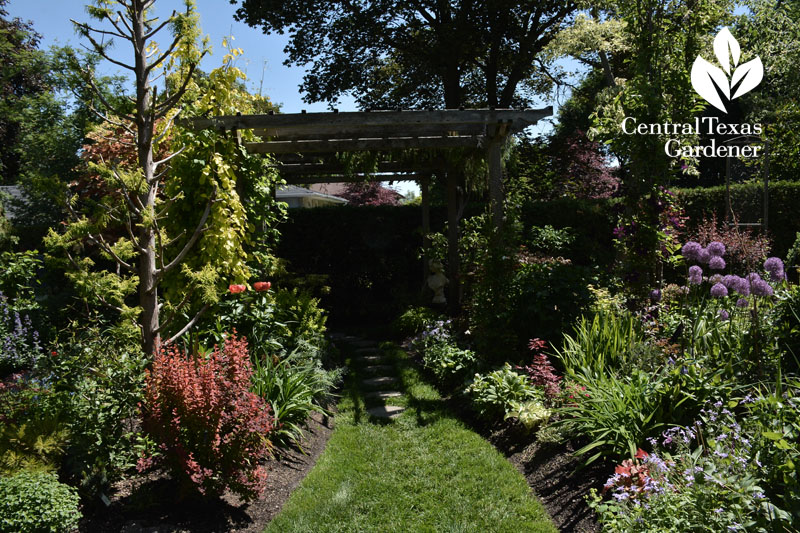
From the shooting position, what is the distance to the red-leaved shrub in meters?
3.10

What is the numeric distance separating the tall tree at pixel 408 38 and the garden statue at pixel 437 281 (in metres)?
6.12

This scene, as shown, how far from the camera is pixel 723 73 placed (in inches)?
342

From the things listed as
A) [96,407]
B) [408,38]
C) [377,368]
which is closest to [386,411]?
[377,368]

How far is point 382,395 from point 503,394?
65.4 inches

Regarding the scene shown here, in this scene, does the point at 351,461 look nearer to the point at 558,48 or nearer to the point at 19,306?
the point at 19,306

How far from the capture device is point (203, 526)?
3031 mm

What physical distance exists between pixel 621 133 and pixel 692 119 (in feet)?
2.86

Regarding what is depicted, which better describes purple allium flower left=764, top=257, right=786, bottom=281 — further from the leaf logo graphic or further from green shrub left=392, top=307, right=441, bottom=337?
green shrub left=392, top=307, right=441, bottom=337

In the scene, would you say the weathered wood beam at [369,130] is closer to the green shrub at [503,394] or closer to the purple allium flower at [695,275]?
the purple allium flower at [695,275]

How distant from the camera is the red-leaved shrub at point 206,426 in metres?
3.10

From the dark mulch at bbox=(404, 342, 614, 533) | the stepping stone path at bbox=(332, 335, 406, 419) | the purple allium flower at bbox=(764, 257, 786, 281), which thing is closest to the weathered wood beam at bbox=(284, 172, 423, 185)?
the stepping stone path at bbox=(332, 335, 406, 419)

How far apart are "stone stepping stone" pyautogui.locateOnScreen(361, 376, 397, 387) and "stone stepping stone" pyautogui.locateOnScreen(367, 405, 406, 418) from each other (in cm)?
76

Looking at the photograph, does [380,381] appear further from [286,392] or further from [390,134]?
[390,134]

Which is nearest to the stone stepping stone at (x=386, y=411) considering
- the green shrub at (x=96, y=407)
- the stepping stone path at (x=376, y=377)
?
the stepping stone path at (x=376, y=377)
